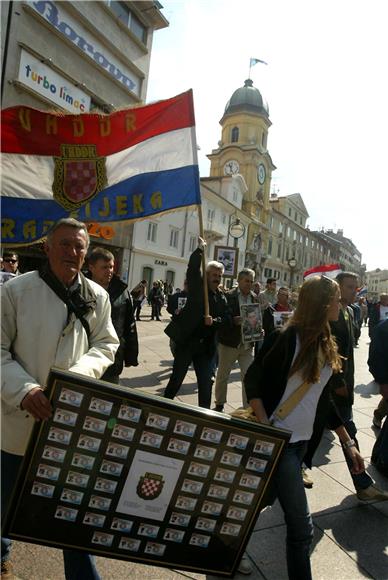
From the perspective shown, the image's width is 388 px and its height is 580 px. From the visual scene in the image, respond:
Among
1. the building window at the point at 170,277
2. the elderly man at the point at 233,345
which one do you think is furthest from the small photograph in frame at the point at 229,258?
the building window at the point at 170,277

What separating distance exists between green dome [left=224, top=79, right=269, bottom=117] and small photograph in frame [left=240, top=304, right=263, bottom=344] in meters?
51.9

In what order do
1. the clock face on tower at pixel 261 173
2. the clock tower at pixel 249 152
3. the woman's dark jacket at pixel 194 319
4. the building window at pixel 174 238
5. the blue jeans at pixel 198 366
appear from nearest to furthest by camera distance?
the woman's dark jacket at pixel 194 319 → the blue jeans at pixel 198 366 → the building window at pixel 174 238 → the clock tower at pixel 249 152 → the clock face on tower at pixel 261 173

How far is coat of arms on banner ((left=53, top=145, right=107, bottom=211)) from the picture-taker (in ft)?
11.9

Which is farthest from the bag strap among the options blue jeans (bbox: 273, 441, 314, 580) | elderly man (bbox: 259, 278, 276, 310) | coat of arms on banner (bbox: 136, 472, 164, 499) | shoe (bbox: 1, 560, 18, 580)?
elderly man (bbox: 259, 278, 276, 310)

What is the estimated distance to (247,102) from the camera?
168 feet

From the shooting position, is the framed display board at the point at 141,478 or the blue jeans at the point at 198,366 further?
the blue jeans at the point at 198,366

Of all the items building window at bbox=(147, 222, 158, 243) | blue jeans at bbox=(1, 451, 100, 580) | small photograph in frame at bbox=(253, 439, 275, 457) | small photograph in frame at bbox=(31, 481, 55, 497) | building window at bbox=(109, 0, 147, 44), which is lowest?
blue jeans at bbox=(1, 451, 100, 580)

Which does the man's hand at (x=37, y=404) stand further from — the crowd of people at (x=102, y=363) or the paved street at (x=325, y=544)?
the paved street at (x=325, y=544)

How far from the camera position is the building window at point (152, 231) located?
96.8 ft

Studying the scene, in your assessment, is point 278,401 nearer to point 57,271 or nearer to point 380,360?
point 57,271

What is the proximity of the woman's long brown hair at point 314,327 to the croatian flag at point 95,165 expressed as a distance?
203 centimetres

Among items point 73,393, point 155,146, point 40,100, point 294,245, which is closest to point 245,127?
point 294,245

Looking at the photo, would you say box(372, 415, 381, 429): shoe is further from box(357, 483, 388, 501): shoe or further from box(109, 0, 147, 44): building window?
box(109, 0, 147, 44): building window

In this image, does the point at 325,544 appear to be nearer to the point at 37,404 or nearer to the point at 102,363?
the point at 102,363
